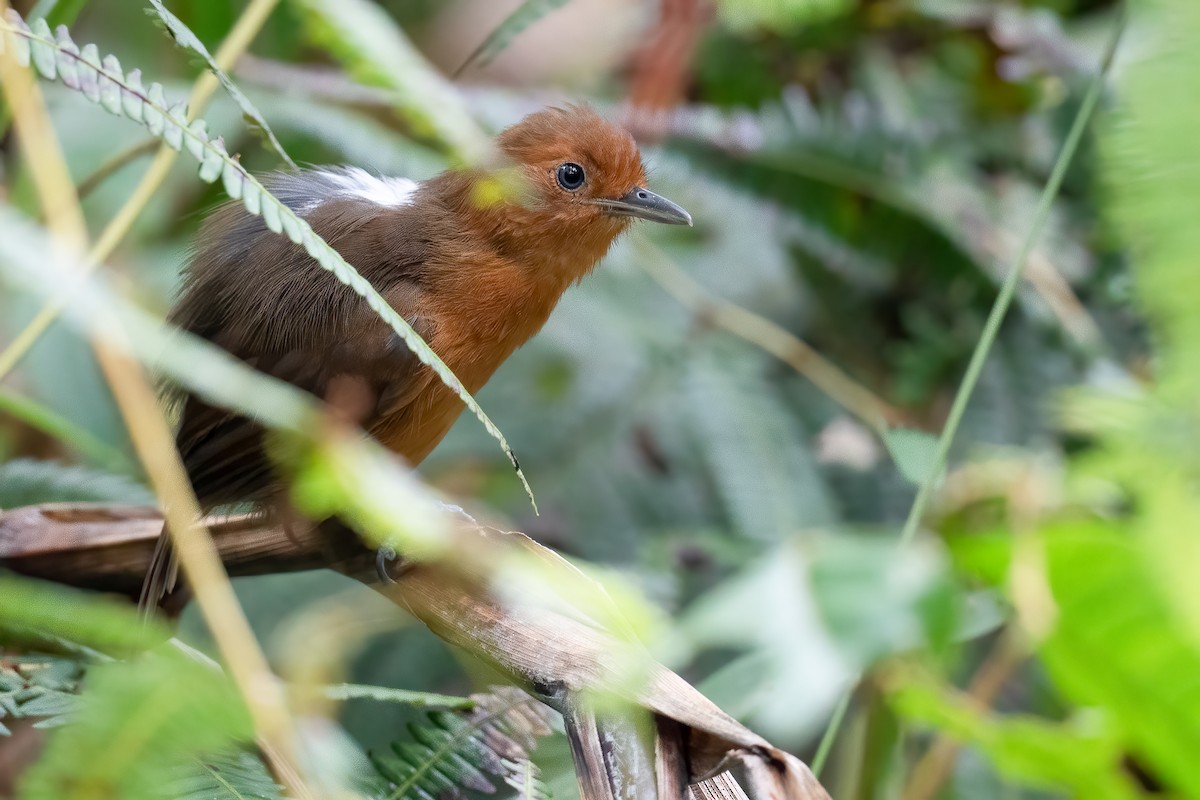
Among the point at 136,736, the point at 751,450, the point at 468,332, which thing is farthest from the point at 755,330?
the point at 136,736

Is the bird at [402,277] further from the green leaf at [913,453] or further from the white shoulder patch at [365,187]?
the green leaf at [913,453]

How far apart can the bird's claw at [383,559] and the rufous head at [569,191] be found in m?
1.04

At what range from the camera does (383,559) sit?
2.12 meters

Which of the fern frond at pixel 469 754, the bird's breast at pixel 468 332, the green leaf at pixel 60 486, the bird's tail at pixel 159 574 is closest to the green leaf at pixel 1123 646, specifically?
the fern frond at pixel 469 754

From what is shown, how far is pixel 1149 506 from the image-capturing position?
889 millimetres

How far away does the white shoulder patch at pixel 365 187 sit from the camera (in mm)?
3041

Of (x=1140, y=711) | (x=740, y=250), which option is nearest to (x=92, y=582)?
(x=1140, y=711)

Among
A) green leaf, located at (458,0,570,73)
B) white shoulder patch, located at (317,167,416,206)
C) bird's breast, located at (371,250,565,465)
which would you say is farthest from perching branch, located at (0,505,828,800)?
white shoulder patch, located at (317,167,416,206)

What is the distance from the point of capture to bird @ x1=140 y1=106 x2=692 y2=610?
8.76ft

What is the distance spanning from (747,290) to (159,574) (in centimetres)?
233

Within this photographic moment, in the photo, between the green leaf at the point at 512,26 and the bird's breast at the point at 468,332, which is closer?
the green leaf at the point at 512,26

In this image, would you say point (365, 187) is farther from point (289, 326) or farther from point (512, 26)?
point (512, 26)

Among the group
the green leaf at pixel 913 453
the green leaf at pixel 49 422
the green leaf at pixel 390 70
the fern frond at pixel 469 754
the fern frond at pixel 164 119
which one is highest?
the green leaf at pixel 390 70

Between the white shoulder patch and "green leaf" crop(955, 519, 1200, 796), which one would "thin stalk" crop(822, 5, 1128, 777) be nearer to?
"green leaf" crop(955, 519, 1200, 796)
